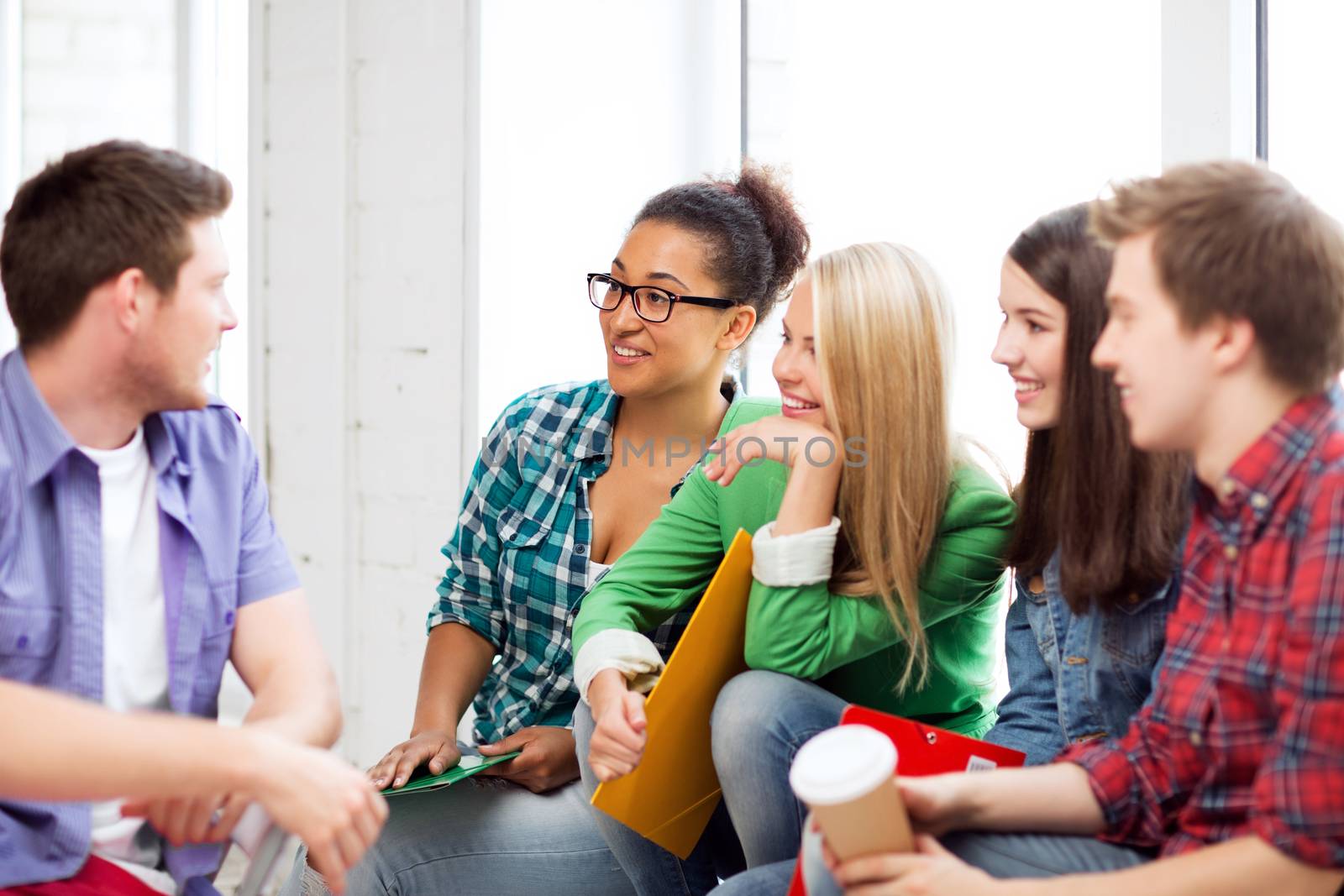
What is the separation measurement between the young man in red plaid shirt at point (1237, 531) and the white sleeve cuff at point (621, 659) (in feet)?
1.57

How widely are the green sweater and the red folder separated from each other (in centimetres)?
15

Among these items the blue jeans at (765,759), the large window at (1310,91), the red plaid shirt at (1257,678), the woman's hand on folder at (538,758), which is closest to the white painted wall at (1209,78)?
the large window at (1310,91)

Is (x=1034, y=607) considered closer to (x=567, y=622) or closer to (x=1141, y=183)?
(x=1141, y=183)

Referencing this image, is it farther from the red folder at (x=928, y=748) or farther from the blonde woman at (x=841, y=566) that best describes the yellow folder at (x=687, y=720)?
the red folder at (x=928, y=748)

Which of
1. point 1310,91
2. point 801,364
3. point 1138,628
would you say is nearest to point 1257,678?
point 1138,628

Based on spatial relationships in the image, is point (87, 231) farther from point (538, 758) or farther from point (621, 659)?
point (538, 758)

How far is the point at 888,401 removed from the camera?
1.49m

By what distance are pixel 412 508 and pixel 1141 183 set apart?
5.44ft

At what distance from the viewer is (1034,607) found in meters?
1.47

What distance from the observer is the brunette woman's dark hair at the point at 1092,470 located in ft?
4.23

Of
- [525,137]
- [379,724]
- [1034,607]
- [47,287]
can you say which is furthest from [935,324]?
[379,724]

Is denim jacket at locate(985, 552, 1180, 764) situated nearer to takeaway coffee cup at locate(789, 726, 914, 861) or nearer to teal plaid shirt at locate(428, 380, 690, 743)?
takeaway coffee cup at locate(789, 726, 914, 861)

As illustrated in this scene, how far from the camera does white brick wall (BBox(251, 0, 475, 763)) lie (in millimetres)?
2363

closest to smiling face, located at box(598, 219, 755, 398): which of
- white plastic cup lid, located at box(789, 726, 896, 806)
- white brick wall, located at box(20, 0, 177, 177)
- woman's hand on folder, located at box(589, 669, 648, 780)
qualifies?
woman's hand on folder, located at box(589, 669, 648, 780)
